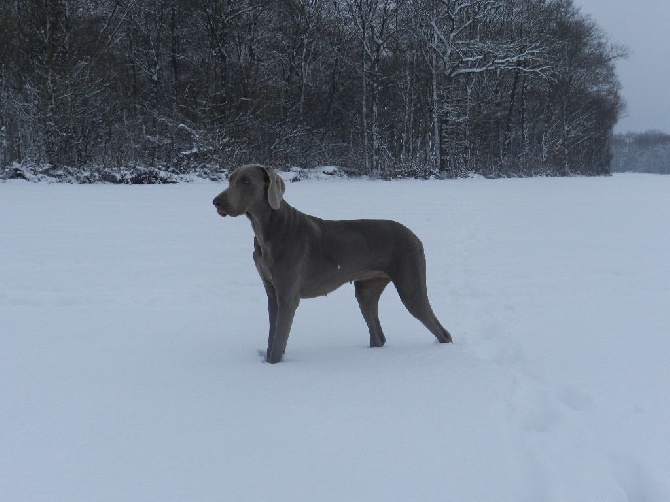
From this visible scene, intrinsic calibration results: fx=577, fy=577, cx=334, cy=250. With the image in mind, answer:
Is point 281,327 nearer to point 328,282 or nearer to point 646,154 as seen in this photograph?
point 328,282

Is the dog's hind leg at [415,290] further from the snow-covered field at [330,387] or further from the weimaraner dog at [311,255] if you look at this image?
the snow-covered field at [330,387]

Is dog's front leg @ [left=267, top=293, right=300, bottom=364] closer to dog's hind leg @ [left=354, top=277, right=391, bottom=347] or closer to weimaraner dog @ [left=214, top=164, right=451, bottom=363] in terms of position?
weimaraner dog @ [left=214, top=164, right=451, bottom=363]

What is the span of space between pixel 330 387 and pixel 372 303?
41.3 inches

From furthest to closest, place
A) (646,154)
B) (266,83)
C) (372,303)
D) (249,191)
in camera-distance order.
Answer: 1. (646,154)
2. (266,83)
3. (372,303)
4. (249,191)

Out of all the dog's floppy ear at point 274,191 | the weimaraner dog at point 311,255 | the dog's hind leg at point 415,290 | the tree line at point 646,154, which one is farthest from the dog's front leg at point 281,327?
the tree line at point 646,154

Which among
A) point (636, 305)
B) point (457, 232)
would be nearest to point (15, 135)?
point (457, 232)

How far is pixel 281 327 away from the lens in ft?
11.3

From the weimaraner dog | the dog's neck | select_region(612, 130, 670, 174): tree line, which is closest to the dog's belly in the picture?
the weimaraner dog

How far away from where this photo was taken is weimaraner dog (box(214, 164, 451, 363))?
11.3 feet

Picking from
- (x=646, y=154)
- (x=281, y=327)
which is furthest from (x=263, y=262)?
(x=646, y=154)

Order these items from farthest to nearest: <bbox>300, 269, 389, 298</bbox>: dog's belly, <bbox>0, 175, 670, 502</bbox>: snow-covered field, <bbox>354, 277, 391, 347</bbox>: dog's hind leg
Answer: <bbox>354, 277, 391, 347</bbox>: dog's hind leg
<bbox>300, 269, 389, 298</bbox>: dog's belly
<bbox>0, 175, 670, 502</bbox>: snow-covered field

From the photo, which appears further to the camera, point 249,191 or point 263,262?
point 263,262

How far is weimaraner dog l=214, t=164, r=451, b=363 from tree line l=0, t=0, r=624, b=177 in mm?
Result: 16712

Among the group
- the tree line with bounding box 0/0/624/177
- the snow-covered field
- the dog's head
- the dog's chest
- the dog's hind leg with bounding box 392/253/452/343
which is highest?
the tree line with bounding box 0/0/624/177
